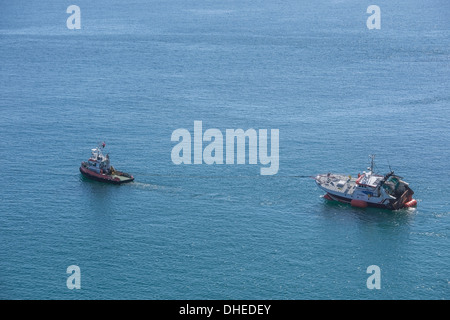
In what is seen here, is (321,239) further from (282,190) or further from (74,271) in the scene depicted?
(74,271)

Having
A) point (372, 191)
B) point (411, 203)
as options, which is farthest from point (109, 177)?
point (411, 203)

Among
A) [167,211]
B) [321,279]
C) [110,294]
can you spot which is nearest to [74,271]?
[110,294]

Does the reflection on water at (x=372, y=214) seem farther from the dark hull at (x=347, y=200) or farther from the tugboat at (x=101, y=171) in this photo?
the tugboat at (x=101, y=171)

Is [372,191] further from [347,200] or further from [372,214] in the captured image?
[347,200]

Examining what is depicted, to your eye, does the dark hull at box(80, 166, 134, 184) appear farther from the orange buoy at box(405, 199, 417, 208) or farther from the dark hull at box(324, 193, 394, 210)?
the orange buoy at box(405, 199, 417, 208)

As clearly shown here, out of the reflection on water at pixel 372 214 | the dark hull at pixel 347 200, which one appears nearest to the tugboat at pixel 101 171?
the dark hull at pixel 347 200

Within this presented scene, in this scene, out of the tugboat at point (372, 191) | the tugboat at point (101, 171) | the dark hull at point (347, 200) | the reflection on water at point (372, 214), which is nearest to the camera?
the reflection on water at point (372, 214)
